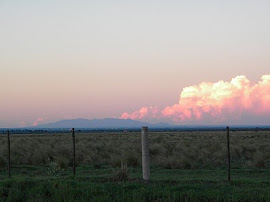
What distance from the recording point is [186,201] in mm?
12773

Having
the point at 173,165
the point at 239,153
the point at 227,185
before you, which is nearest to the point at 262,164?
the point at 173,165

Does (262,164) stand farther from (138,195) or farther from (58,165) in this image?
(138,195)

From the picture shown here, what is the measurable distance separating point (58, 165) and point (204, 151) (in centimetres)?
1165

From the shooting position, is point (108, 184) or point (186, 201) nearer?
point (186, 201)

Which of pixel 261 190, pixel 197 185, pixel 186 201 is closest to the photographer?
pixel 186 201

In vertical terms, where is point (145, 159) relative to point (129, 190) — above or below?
above

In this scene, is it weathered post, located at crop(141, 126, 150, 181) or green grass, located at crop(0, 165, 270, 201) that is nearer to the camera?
green grass, located at crop(0, 165, 270, 201)

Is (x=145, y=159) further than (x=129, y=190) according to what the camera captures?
Yes

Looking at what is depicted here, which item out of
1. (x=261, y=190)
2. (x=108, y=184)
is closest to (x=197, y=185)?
(x=261, y=190)

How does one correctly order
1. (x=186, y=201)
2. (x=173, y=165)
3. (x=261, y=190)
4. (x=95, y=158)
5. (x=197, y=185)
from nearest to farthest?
1. (x=186, y=201)
2. (x=261, y=190)
3. (x=197, y=185)
4. (x=173, y=165)
5. (x=95, y=158)

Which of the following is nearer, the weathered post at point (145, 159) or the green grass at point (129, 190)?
the green grass at point (129, 190)

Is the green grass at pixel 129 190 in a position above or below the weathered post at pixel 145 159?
below

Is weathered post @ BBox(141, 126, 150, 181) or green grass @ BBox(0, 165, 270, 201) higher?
weathered post @ BBox(141, 126, 150, 181)

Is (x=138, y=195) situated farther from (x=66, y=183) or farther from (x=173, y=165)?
(x=173, y=165)
